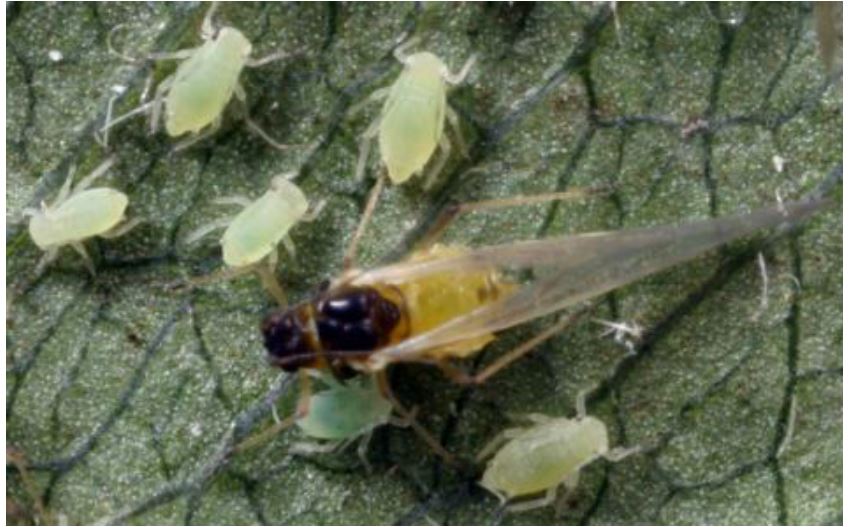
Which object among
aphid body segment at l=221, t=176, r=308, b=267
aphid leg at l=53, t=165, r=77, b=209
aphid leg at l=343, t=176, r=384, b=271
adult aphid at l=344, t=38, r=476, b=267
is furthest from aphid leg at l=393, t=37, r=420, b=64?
aphid leg at l=53, t=165, r=77, b=209

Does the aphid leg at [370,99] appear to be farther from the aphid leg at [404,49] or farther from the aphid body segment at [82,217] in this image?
the aphid body segment at [82,217]

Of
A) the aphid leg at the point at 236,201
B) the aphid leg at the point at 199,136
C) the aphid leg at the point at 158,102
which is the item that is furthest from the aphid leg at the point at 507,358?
the aphid leg at the point at 158,102

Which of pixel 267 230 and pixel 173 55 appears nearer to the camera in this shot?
pixel 267 230

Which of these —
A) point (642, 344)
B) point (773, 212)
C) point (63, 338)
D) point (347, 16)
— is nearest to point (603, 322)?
point (642, 344)

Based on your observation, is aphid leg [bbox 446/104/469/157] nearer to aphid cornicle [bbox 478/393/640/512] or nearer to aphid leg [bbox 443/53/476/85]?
aphid leg [bbox 443/53/476/85]

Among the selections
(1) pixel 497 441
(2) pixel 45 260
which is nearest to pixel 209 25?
(2) pixel 45 260

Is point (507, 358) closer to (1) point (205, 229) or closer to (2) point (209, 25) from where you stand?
(1) point (205, 229)
